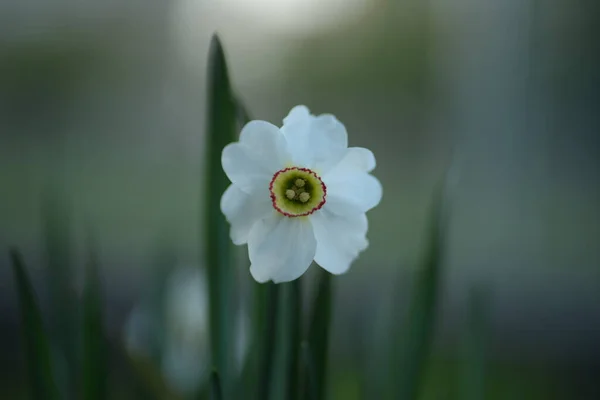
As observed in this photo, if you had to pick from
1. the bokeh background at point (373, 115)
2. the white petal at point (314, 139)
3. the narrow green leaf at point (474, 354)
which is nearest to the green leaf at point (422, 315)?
the narrow green leaf at point (474, 354)

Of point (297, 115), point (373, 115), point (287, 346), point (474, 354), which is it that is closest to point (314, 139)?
point (297, 115)

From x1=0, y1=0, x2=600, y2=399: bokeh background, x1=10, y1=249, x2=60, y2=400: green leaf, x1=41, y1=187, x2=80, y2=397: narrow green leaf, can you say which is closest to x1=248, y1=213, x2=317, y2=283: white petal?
x1=10, y1=249, x2=60, y2=400: green leaf

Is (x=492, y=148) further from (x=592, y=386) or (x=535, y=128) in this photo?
(x=592, y=386)

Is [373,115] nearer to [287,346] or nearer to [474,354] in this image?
[474,354]

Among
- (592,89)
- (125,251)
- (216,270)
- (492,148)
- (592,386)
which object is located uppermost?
(592,89)

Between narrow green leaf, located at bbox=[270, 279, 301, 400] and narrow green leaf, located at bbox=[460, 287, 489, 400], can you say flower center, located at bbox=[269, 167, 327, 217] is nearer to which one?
narrow green leaf, located at bbox=[270, 279, 301, 400]

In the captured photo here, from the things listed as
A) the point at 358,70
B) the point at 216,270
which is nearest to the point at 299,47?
the point at 358,70

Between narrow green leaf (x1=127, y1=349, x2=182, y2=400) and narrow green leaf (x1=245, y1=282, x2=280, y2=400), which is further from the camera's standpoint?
narrow green leaf (x1=127, y1=349, x2=182, y2=400)
